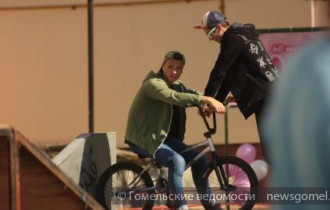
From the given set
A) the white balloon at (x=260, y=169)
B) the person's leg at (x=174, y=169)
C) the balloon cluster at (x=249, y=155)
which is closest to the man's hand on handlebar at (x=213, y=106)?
the person's leg at (x=174, y=169)

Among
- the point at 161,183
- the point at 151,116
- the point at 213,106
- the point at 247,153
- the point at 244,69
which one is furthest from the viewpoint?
the point at 247,153

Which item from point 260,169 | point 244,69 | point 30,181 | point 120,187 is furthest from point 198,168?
point 30,181

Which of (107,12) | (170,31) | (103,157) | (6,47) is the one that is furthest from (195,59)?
(103,157)

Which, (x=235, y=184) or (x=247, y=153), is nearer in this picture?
(x=235, y=184)

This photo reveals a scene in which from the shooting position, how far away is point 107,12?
13875 millimetres

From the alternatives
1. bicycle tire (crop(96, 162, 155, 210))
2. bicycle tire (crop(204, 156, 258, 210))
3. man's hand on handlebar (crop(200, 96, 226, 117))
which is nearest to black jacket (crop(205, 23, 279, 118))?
man's hand on handlebar (crop(200, 96, 226, 117))

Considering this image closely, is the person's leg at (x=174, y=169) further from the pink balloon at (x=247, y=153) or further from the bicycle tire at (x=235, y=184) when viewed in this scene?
the pink balloon at (x=247, y=153)

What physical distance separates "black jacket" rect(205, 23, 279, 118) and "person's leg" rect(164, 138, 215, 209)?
84 cm

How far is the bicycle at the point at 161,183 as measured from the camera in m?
7.96

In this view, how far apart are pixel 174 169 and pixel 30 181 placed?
2.97 metres

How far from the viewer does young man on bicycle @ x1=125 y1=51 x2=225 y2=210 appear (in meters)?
7.89

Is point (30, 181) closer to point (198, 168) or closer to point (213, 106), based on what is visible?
point (213, 106)

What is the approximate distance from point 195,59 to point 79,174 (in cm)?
543

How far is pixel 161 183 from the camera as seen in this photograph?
8.20 m
